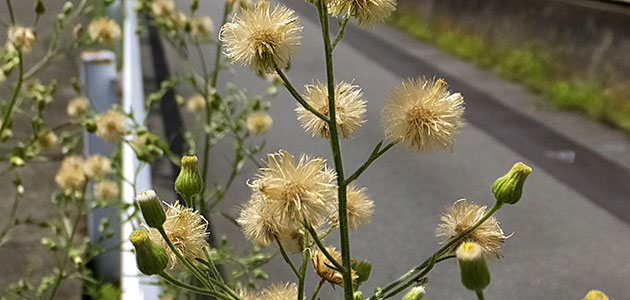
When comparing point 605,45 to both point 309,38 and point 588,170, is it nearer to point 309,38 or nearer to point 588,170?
point 588,170

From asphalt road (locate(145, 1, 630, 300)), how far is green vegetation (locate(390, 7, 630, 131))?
0.01 m

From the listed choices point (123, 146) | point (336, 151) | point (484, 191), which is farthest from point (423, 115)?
point (123, 146)

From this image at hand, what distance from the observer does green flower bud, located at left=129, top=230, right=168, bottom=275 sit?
233mm

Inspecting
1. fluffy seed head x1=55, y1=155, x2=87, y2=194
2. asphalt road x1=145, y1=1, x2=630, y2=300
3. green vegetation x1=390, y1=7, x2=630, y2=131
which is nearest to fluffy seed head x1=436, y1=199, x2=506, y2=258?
asphalt road x1=145, y1=1, x2=630, y2=300

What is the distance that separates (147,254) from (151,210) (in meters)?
0.02

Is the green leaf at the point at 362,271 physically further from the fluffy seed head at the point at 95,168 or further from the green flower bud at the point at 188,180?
the fluffy seed head at the point at 95,168

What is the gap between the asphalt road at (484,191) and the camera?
0.48 meters

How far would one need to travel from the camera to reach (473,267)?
7.5 inches

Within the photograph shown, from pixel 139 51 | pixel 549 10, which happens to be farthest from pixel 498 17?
pixel 139 51

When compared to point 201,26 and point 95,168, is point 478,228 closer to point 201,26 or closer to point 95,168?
point 95,168

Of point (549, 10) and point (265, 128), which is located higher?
point (549, 10)

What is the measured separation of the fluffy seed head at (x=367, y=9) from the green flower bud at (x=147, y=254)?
111 mm

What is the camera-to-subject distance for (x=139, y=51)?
1428mm

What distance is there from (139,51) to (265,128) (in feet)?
2.63
